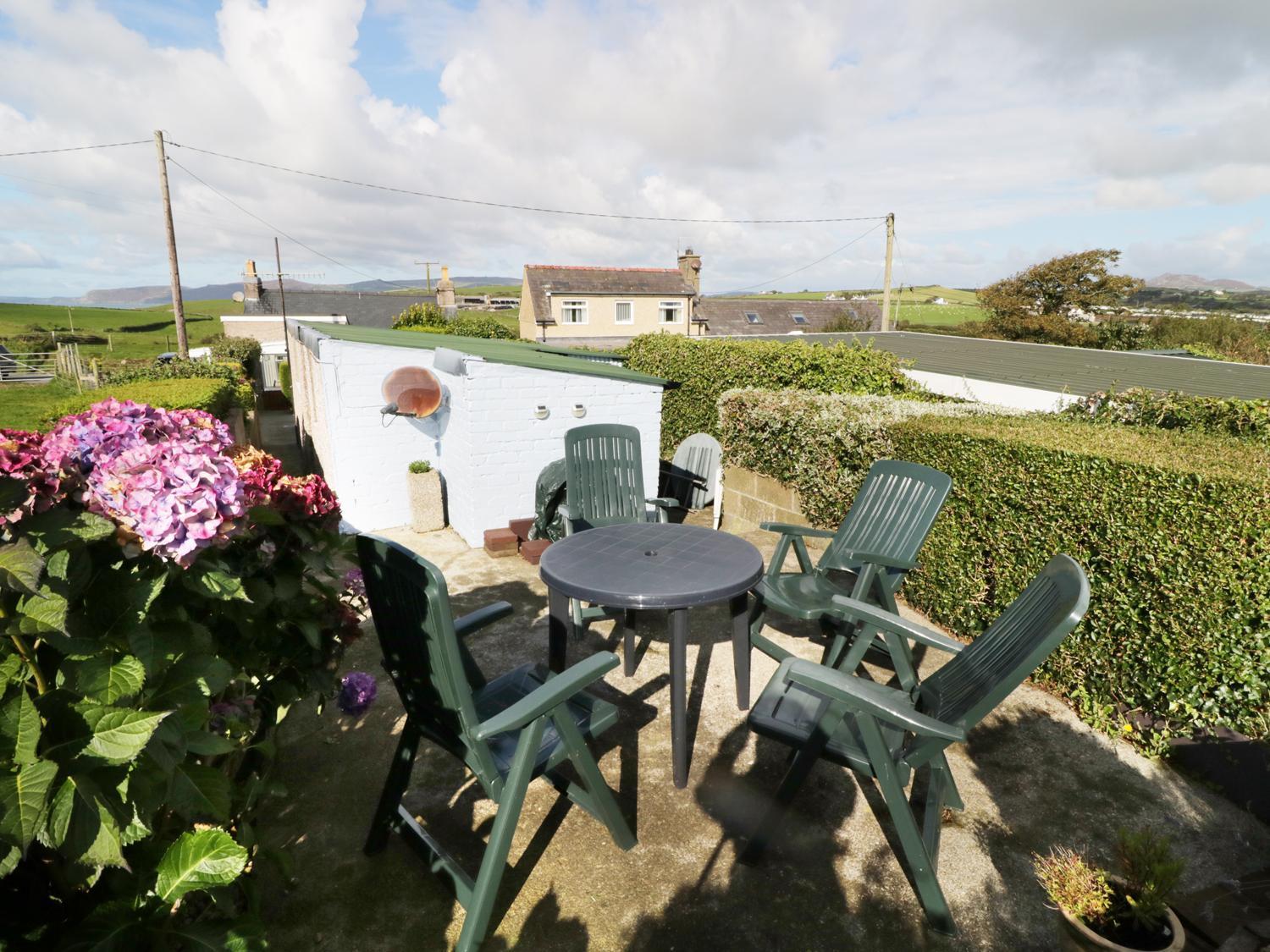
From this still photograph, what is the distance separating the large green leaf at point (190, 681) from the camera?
1567 millimetres

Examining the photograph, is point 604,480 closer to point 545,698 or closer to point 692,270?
point 545,698

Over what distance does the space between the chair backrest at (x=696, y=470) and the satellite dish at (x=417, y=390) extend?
2.70 metres

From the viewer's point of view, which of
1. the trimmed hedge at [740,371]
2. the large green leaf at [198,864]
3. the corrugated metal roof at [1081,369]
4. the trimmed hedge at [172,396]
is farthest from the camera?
the corrugated metal roof at [1081,369]

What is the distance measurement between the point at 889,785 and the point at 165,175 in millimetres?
21280

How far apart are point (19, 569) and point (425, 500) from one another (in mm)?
6038

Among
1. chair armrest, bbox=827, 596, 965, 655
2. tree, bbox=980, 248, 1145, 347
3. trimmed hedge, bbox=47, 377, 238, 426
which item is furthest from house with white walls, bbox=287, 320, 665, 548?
tree, bbox=980, 248, 1145, 347

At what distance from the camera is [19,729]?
129 cm

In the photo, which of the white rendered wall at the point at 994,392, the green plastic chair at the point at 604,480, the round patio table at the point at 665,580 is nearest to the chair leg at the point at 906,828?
the round patio table at the point at 665,580

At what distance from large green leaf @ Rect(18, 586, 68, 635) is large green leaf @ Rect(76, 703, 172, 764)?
8.1 inches

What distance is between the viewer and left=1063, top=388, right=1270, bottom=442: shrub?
14.4 feet

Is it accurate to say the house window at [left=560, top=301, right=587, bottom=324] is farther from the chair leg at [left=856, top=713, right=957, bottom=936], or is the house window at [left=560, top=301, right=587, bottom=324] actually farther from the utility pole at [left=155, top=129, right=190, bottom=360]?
the chair leg at [left=856, top=713, right=957, bottom=936]

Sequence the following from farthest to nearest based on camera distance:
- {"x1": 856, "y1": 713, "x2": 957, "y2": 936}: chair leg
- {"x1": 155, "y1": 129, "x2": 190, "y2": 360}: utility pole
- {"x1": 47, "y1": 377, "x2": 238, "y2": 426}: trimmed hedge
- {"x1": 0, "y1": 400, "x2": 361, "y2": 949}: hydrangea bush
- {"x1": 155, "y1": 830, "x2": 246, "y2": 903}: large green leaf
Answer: {"x1": 155, "y1": 129, "x2": 190, "y2": 360}: utility pole, {"x1": 47, "y1": 377, "x2": 238, "y2": 426}: trimmed hedge, {"x1": 856, "y1": 713, "x2": 957, "y2": 936}: chair leg, {"x1": 155, "y1": 830, "x2": 246, "y2": 903}: large green leaf, {"x1": 0, "y1": 400, "x2": 361, "y2": 949}: hydrangea bush

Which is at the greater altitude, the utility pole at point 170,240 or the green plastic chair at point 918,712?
the utility pole at point 170,240

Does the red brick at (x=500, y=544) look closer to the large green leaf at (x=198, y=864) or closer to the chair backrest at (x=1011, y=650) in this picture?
the chair backrest at (x=1011, y=650)
